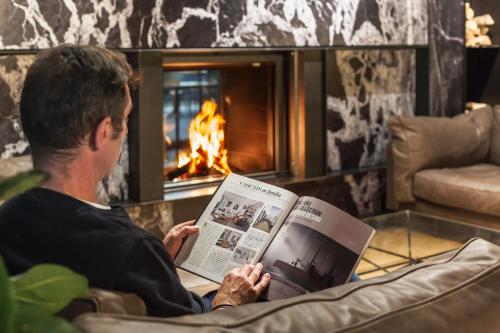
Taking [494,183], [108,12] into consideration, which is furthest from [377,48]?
[108,12]

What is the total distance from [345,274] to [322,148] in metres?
2.82

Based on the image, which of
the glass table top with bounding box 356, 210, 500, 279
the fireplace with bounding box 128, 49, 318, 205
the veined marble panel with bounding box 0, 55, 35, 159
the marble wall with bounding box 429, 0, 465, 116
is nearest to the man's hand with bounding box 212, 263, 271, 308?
the glass table top with bounding box 356, 210, 500, 279

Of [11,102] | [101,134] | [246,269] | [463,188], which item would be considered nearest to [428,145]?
[463,188]

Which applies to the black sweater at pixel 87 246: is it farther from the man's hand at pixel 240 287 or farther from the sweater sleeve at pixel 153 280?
the man's hand at pixel 240 287

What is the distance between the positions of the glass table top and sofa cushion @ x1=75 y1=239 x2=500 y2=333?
5.77 feet

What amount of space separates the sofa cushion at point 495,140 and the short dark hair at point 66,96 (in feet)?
10.8

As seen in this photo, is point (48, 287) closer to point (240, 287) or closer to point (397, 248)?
point (240, 287)

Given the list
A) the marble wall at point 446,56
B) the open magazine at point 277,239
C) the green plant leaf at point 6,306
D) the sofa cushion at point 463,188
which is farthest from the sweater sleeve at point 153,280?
the marble wall at point 446,56

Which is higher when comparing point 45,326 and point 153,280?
point 45,326

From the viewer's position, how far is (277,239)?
62.7 inches

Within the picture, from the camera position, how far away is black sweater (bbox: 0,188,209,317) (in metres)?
1.16

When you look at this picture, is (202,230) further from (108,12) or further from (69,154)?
(108,12)

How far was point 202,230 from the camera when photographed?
1.71 metres

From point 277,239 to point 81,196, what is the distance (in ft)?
1.52
